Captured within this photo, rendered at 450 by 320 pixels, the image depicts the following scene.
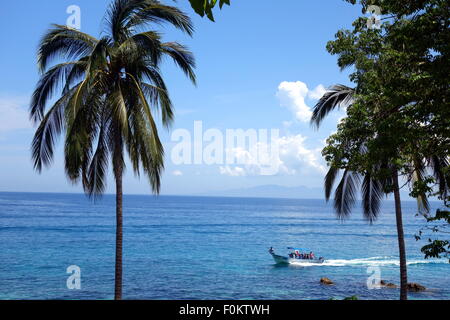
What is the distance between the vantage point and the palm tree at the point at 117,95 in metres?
10.7

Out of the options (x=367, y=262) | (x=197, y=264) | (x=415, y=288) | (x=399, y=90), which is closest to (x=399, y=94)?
(x=399, y=90)

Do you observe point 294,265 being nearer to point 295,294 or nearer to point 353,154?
point 295,294

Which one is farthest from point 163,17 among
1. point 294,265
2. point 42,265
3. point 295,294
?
point 42,265

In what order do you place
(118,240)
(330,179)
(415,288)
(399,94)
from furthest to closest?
1. (415,288)
2. (330,179)
3. (118,240)
4. (399,94)

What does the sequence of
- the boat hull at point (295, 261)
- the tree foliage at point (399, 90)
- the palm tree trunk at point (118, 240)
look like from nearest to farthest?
the tree foliage at point (399, 90) < the palm tree trunk at point (118, 240) < the boat hull at point (295, 261)

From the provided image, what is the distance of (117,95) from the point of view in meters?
10.7

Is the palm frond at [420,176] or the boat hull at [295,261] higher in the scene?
the palm frond at [420,176]

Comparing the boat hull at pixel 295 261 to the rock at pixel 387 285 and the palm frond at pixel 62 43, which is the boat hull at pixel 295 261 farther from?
the palm frond at pixel 62 43

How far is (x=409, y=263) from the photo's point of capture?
Result: 43.8 m

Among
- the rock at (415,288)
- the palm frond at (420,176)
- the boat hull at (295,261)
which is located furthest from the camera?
the boat hull at (295,261)

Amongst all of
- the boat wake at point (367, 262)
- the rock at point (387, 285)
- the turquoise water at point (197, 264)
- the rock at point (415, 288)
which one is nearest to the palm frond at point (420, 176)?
the turquoise water at point (197, 264)

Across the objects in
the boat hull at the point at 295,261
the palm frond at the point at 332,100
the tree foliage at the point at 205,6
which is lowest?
the boat hull at the point at 295,261

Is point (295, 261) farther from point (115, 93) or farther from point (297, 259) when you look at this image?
Answer: point (115, 93)

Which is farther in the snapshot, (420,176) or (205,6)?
(420,176)
